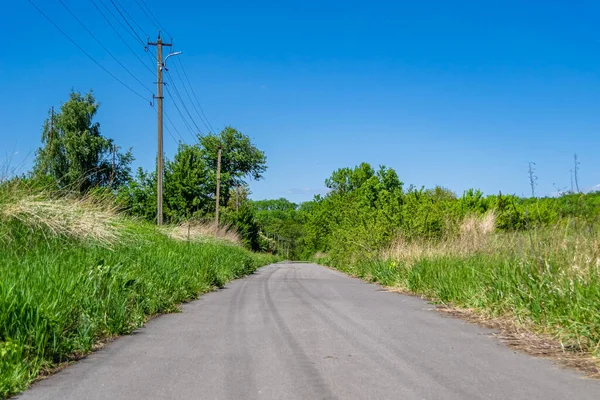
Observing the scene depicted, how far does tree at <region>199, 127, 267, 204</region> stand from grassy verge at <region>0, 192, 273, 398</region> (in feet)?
219

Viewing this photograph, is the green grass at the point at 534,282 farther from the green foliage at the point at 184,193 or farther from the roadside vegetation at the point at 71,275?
the green foliage at the point at 184,193

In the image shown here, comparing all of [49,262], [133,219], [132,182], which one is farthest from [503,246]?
[132,182]

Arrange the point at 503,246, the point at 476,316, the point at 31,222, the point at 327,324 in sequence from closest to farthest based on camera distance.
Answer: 1. the point at 327,324
2. the point at 476,316
3. the point at 31,222
4. the point at 503,246

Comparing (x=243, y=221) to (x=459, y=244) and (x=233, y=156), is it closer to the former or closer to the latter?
(x=233, y=156)

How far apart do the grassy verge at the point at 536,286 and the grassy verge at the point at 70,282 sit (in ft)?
16.5

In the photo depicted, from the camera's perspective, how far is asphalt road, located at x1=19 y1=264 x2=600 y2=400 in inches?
174

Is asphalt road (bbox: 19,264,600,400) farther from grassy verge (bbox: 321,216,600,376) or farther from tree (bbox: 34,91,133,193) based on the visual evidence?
tree (bbox: 34,91,133,193)

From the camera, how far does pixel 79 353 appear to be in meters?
5.75

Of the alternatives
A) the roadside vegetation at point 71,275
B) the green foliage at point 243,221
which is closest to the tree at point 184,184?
the green foliage at point 243,221

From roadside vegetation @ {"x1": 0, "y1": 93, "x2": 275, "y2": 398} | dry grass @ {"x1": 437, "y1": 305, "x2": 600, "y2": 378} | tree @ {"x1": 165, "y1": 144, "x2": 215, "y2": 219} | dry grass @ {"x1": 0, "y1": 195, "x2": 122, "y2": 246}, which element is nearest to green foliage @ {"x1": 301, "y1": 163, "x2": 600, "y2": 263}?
dry grass @ {"x1": 437, "y1": 305, "x2": 600, "y2": 378}

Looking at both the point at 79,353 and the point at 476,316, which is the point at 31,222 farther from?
the point at 476,316

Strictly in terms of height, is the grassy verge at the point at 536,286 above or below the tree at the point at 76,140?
below

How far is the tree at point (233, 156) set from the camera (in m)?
79.9

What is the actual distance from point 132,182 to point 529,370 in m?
43.8
